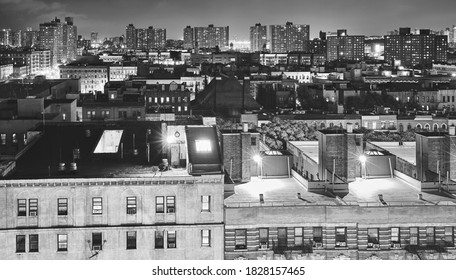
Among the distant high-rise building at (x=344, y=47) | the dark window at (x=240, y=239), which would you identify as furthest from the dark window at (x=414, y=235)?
the distant high-rise building at (x=344, y=47)

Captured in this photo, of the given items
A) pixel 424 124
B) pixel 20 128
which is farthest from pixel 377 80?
→ pixel 20 128

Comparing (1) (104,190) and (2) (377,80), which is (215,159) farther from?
(2) (377,80)

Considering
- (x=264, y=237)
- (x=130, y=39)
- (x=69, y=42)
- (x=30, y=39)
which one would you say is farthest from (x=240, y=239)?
(x=130, y=39)

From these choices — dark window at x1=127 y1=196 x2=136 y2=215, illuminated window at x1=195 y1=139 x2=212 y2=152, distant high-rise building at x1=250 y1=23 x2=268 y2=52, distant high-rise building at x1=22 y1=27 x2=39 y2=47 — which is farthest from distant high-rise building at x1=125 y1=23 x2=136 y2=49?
dark window at x1=127 y1=196 x2=136 y2=215

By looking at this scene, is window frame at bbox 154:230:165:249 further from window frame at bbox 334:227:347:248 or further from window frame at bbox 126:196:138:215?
window frame at bbox 334:227:347:248

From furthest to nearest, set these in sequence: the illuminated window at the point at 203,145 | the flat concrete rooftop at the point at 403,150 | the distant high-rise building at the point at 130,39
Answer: the distant high-rise building at the point at 130,39
the flat concrete rooftop at the point at 403,150
the illuminated window at the point at 203,145

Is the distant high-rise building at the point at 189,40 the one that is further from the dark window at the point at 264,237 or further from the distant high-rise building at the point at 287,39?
the dark window at the point at 264,237
